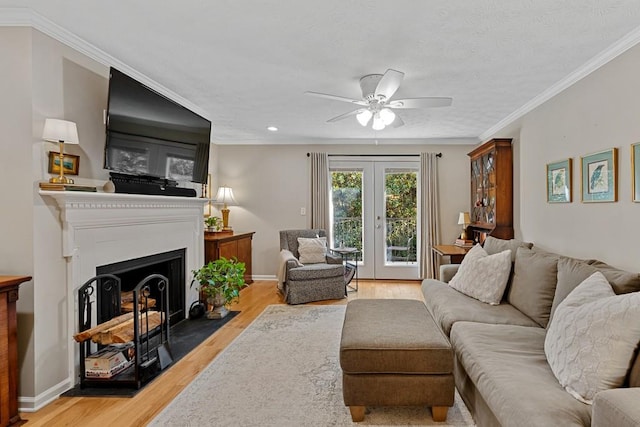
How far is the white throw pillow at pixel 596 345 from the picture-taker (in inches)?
59.2

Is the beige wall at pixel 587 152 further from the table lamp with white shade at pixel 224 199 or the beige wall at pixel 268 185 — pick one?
the table lamp with white shade at pixel 224 199

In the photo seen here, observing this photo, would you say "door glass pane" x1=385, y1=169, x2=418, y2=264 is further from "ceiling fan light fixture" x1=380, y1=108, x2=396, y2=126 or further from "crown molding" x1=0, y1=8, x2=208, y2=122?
"crown molding" x1=0, y1=8, x2=208, y2=122

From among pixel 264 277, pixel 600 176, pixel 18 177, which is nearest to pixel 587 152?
pixel 600 176

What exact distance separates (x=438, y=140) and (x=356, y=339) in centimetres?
467

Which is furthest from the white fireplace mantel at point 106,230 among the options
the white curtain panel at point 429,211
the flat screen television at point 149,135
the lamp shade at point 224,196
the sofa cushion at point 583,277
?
the white curtain panel at point 429,211

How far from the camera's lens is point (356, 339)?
85.0 inches

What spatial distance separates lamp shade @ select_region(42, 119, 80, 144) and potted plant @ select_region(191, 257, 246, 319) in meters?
2.07

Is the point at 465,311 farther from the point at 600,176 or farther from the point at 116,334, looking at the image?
the point at 116,334

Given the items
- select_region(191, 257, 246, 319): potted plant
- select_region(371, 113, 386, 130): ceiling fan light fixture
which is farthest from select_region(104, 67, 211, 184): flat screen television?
select_region(371, 113, 386, 130): ceiling fan light fixture

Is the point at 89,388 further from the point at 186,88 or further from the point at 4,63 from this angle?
the point at 186,88

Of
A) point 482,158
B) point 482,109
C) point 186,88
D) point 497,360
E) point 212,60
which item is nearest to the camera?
point 497,360

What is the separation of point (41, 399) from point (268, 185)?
173 inches

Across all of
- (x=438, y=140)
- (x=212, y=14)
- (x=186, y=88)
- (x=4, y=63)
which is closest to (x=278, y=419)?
(x=212, y=14)

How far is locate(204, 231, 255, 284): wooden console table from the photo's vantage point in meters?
4.84
